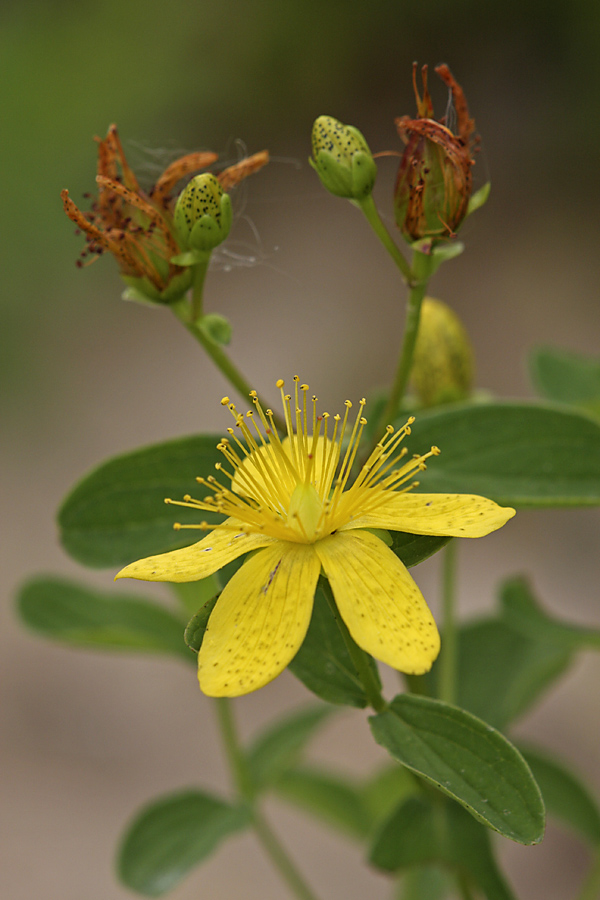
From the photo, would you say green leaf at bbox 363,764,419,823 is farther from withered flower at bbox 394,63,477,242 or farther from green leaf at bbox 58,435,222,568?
withered flower at bbox 394,63,477,242

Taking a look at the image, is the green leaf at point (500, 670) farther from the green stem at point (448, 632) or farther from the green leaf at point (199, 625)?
the green leaf at point (199, 625)

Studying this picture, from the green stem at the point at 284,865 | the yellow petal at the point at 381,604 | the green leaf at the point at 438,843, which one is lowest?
the green stem at the point at 284,865

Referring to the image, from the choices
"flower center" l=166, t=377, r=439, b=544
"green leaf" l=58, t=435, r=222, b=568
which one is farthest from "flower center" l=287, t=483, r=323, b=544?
"green leaf" l=58, t=435, r=222, b=568

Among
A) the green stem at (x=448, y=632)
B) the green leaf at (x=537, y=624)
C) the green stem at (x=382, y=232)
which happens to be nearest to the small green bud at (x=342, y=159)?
the green stem at (x=382, y=232)

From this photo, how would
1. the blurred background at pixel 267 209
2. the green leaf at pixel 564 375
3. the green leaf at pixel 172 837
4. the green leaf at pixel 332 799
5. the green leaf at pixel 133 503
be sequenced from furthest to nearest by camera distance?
the blurred background at pixel 267 209, the green leaf at pixel 332 799, the green leaf at pixel 564 375, the green leaf at pixel 172 837, the green leaf at pixel 133 503

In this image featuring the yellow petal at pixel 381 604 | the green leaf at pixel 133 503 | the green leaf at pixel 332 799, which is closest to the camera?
the yellow petal at pixel 381 604

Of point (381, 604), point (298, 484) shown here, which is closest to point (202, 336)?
point (298, 484)
